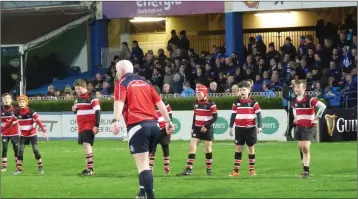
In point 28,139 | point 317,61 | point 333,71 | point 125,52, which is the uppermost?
point 125,52

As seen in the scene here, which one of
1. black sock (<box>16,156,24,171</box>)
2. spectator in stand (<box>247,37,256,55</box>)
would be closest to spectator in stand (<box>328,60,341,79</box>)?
spectator in stand (<box>247,37,256,55</box>)

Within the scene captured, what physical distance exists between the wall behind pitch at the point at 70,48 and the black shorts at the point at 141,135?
110 feet

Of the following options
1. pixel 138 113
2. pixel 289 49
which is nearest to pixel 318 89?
pixel 289 49

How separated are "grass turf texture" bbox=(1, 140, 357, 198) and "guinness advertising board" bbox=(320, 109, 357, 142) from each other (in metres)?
1.15

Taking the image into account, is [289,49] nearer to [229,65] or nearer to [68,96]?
[229,65]

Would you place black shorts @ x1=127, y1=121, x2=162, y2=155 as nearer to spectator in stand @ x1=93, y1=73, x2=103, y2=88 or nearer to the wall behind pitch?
spectator in stand @ x1=93, y1=73, x2=103, y2=88

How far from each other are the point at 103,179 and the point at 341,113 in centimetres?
1369

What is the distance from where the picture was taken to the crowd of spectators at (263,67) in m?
35.2

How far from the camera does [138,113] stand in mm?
14945

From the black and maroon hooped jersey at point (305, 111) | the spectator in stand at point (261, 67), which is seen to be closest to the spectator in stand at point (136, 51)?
the spectator in stand at point (261, 67)

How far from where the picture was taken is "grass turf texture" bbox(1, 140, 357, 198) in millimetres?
16734

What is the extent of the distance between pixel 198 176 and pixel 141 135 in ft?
20.2

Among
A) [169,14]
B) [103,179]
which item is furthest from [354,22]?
[103,179]

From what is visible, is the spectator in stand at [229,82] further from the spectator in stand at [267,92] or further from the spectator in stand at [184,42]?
the spectator in stand at [184,42]
